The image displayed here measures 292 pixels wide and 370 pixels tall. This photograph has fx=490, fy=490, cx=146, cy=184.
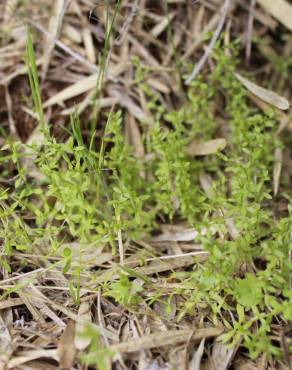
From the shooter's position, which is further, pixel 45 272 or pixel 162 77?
pixel 162 77

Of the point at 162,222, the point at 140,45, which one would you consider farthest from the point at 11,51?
the point at 162,222

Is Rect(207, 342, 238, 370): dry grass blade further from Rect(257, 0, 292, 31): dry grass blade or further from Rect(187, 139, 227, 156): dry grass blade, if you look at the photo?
Rect(257, 0, 292, 31): dry grass blade

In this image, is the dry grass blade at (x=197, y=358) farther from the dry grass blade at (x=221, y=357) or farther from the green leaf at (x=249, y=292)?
the green leaf at (x=249, y=292)

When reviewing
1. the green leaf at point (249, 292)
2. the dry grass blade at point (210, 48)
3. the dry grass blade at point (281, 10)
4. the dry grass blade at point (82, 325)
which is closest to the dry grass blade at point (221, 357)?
the green leaf at point (249, 292)

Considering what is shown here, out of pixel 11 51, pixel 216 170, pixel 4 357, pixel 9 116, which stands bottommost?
pixel 4 357

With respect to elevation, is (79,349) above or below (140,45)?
below

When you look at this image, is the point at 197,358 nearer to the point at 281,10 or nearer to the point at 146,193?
the point at 146,193

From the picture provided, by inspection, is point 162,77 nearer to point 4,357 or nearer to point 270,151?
point 270,151
